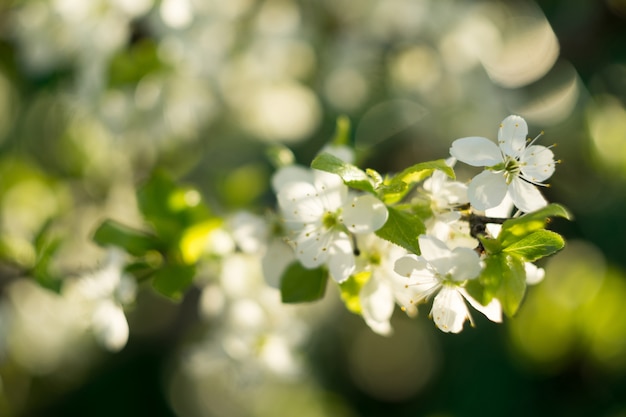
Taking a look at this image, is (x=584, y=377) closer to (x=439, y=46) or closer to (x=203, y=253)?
(x=439, y=46)

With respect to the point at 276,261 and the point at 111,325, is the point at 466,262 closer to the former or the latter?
the point at 276,261

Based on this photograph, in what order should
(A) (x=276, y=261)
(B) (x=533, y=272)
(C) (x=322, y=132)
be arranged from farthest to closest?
(C) (x=322, y=132)
(A) (x=276, y=261)
(B) (x=533, y=272)

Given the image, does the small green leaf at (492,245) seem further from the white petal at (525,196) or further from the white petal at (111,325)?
the white petal at (111,325)

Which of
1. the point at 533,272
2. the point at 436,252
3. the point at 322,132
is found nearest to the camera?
the point at 436,252

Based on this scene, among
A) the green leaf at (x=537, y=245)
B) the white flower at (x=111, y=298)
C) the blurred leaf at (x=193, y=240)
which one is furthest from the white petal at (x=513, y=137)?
the white flower at (x=111, y=298)

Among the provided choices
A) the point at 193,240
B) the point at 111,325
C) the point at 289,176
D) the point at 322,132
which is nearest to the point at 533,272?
the point at 289,176

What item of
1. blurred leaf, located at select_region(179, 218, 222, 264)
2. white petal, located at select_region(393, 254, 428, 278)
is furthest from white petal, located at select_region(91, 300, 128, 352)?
white petal, located at select_region(393, 254, 428, 278)

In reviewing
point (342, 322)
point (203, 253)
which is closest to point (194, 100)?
point (203, 253)
